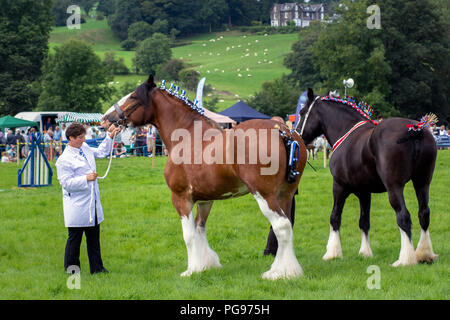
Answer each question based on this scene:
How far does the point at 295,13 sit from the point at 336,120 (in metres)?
153

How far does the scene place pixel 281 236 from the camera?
250 inches

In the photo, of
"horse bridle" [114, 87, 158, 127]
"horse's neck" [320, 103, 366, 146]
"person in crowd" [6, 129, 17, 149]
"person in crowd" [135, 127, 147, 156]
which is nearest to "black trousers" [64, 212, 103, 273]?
"horse bridle" [114, 87, 158, 127]

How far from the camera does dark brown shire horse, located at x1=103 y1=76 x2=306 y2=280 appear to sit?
250 inches

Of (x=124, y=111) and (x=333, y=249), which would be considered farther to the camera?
(x=333, y=249)

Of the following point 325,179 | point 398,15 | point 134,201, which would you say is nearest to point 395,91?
point 398,15

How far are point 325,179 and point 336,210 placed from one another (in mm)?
8565

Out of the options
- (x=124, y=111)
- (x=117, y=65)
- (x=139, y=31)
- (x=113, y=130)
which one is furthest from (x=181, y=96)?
(x=139, y=31)

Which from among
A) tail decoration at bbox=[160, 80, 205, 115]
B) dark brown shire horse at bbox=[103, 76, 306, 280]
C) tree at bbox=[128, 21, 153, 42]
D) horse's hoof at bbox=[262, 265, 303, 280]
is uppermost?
tree at bbox=[128, 21, 153, 42]

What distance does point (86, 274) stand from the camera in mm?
7230

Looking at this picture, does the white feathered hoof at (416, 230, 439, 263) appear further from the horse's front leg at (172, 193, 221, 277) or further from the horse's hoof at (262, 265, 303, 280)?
the horse's front leg at (172, 193, 221, 277)

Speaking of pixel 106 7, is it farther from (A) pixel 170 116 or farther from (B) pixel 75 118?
(A) pixel 170 116

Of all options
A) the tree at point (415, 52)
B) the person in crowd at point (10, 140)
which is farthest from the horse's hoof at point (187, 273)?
the tree at point (415, 52)

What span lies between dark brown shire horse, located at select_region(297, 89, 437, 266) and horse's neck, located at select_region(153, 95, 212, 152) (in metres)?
2.31

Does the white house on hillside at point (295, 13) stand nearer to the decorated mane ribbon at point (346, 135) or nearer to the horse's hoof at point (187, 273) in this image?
the decorated mane ribbon at point (346, 135)
